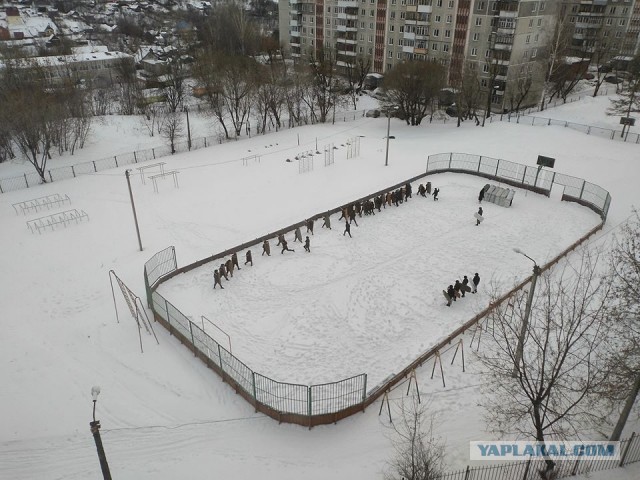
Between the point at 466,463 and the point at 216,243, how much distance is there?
15.8 meters

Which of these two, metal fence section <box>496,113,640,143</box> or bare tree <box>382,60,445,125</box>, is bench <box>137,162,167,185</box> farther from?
metal fence section <box>496,113,640,143</box>

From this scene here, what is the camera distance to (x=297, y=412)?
1411 cm

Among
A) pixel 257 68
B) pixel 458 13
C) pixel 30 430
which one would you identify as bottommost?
pixel 30 430

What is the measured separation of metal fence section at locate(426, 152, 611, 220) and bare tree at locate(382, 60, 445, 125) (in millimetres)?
11699

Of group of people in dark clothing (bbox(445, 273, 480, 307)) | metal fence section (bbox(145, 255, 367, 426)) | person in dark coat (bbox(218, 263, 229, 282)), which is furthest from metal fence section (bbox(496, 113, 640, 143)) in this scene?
metal fence section (bbox(145, 255, 367, 426))

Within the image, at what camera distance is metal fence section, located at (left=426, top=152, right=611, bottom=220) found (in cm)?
2770

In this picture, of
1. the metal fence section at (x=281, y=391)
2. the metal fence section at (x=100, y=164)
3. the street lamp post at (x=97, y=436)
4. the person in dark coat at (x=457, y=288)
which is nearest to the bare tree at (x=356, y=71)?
the metal fence section at (x=100, y=164)

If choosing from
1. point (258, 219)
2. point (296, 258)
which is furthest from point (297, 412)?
point (258, 219)

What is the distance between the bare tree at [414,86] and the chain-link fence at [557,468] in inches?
1413

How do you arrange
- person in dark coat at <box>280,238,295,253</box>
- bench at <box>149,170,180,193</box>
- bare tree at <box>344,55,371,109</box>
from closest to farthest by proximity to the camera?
1. person in dark coat at <box>280,238,295,253</box>
2. bench at <box>149,170,180,193</box>
3. bare tree at <box>344,55,371,109</box>

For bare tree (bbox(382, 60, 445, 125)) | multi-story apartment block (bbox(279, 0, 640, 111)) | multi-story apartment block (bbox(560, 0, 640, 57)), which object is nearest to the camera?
bare tree (bbox(382, 60, 445, 125))

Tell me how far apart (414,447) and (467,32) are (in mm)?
53966

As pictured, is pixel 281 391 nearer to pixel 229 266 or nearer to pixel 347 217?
pixel 229 266

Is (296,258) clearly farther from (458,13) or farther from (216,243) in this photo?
(458,13)
